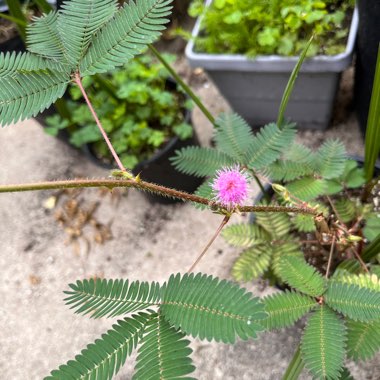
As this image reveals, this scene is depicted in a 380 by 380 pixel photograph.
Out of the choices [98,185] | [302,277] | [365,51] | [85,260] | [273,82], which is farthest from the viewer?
[85,260]

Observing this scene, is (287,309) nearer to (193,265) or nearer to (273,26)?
(193,265)

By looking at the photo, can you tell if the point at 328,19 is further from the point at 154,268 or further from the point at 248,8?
the point at 154,268

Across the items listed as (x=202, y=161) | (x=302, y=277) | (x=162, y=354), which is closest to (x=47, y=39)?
(x=202, y=161)

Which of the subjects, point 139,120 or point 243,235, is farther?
point 139,120

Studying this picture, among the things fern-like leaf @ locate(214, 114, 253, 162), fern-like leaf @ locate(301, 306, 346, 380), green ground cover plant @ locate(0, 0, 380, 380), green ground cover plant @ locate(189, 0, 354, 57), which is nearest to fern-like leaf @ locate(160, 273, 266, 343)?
green ground cover plant @ locate(0, 0, 380, 380)

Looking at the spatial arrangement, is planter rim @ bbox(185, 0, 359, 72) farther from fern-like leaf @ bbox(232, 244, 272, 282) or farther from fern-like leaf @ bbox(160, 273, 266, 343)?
fern-like leaf @ bbox(160, 273, 266, 343)

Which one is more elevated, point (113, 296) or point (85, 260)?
point (113, 296)
